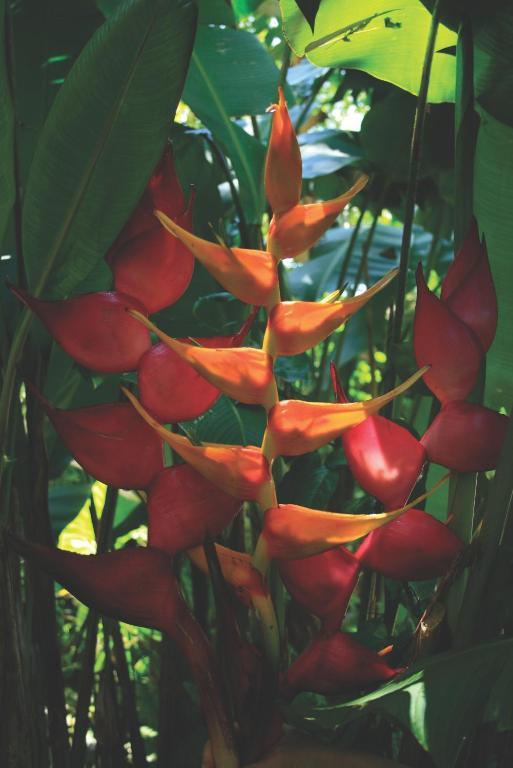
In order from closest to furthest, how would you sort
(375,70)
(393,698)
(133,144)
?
(393,698), (133,144), (375,70)

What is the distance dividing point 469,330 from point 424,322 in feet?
0.06

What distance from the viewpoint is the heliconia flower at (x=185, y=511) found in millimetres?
342

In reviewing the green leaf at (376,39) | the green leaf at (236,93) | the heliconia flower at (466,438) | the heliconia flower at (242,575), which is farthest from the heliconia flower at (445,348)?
the green leaf at (236,93)

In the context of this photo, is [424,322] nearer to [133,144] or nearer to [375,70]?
[133,144]

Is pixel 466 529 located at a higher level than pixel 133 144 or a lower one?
lower

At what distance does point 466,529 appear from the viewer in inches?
15.2

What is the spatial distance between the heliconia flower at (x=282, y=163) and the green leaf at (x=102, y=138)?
10 cm

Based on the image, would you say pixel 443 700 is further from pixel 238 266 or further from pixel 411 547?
pixel 238 266

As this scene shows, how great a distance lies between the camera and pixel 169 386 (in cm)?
35

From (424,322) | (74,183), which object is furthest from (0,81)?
(424,322)

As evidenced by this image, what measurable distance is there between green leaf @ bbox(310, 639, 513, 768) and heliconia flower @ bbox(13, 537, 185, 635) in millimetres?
83

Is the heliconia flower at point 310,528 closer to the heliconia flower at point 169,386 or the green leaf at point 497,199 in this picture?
the heliconia flower at point 169,386

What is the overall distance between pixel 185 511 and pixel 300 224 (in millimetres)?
127

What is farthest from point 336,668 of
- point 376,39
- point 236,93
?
point 236,93
